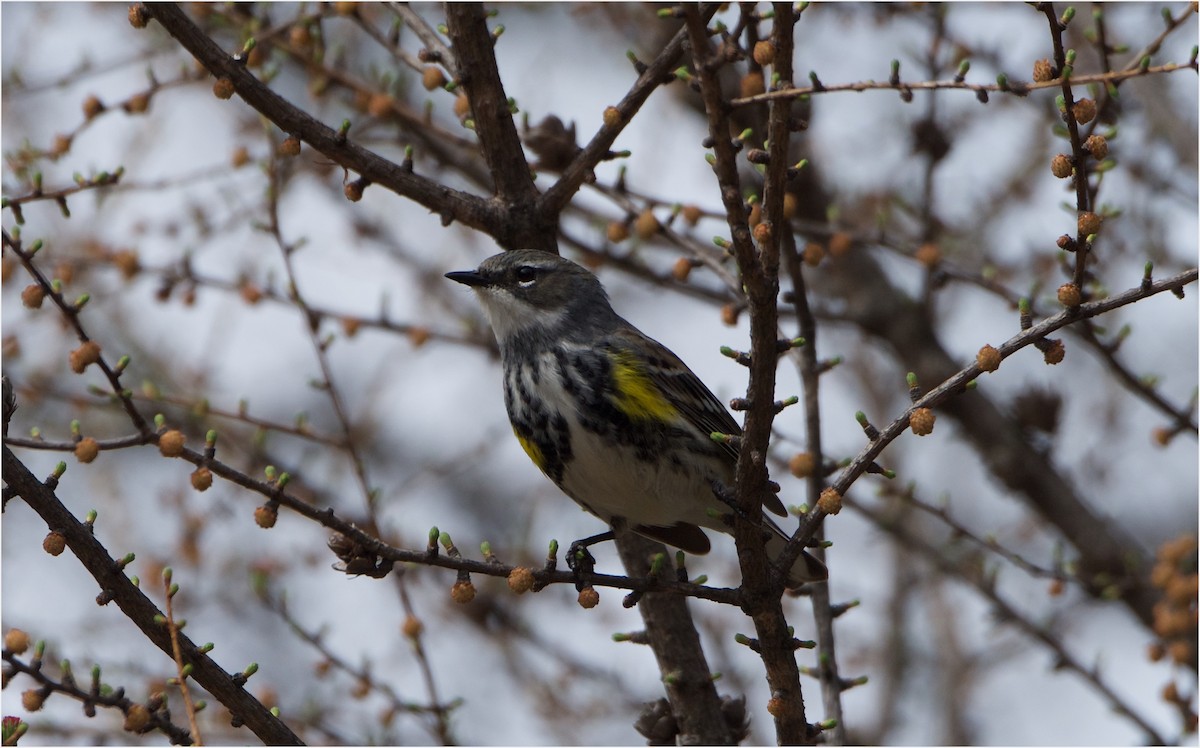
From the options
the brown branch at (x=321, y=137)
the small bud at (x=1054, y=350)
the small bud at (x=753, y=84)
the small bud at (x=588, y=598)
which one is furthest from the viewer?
the small bud at (x=753, y=84)

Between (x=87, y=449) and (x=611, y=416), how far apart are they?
211 centimetres

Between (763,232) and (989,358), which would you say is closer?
(763,232)

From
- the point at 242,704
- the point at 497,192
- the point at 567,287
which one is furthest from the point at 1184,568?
the point at 242,704

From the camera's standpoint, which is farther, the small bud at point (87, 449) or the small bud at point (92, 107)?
the small bud at point (92, 107)

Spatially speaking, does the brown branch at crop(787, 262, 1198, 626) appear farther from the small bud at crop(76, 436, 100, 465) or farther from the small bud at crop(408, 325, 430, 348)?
the small bud at crop(76, 436, 100, 465)

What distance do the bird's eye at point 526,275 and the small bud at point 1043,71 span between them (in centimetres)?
247

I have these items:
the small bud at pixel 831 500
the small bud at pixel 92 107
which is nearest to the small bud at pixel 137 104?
the small bud at pixel 92 107

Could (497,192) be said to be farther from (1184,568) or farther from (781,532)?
(1184,568)

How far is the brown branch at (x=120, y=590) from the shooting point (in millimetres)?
2898

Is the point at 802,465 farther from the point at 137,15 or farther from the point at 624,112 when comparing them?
the point at 137,15

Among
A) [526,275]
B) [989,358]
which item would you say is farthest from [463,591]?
[526,275]

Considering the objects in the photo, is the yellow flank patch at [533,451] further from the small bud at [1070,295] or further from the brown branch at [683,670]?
the small bud at [1070,295]

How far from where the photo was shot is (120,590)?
2947 millimetres

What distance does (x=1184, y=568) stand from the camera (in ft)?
16.2
